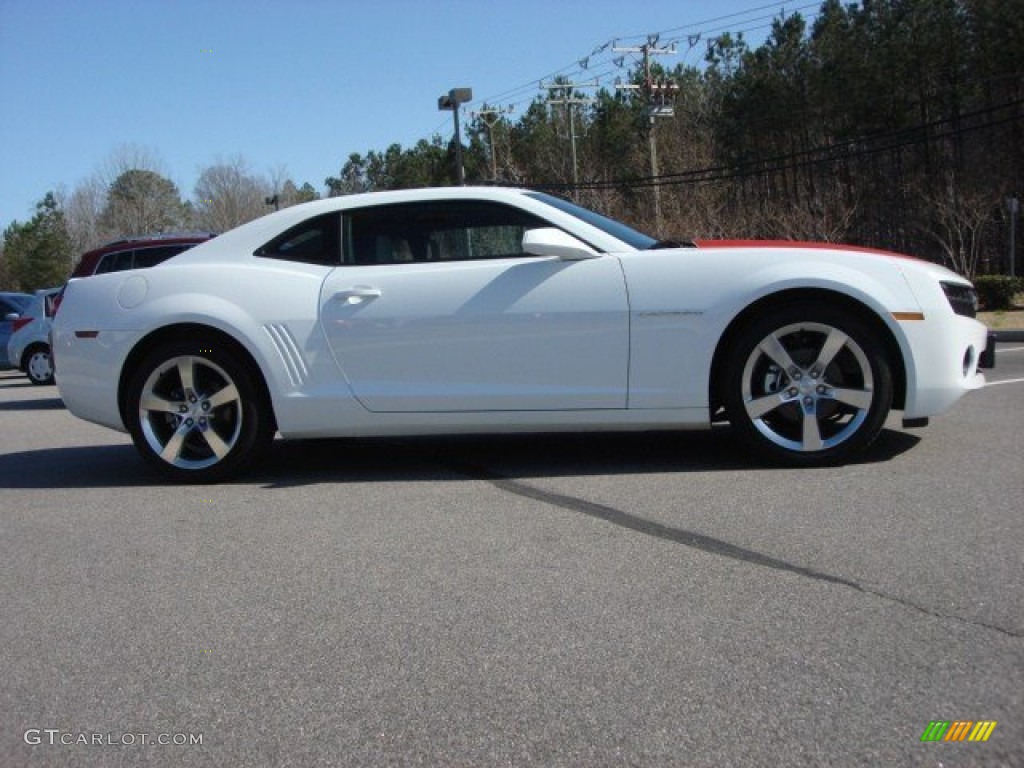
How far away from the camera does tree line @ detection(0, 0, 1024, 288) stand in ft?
115

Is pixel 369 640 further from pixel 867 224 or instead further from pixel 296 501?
pixel 867 224

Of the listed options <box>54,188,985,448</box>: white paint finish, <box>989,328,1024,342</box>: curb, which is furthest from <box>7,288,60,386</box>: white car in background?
<box>989,328,1024,342</box>: curb

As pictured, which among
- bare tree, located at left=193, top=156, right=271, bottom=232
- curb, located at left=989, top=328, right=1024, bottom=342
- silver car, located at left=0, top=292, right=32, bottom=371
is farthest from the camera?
bare tree, located at left=193, top=156, right=271, bottom=232

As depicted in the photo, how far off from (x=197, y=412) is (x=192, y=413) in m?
0.03

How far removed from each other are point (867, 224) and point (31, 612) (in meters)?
49.1

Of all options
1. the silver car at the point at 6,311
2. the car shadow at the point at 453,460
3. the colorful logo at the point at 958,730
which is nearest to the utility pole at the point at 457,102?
the silver car at the point at 6,311

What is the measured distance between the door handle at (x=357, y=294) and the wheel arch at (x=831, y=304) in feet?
6.14

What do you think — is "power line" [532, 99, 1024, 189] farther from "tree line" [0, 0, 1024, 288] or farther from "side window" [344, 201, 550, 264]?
"side window" [344, 201, 550, 264]

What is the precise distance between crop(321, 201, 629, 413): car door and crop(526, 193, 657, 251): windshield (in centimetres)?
25

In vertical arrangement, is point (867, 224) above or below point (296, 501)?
above

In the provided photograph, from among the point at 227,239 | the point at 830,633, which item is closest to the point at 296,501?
the point at 227,239

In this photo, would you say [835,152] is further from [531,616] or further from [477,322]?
[531,616]

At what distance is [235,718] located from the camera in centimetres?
266

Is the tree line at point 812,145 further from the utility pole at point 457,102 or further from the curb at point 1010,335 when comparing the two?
the curb at point 1010,335
